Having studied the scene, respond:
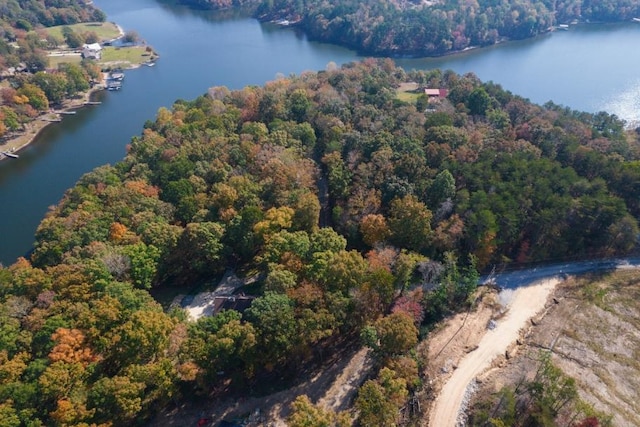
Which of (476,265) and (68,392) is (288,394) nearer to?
(68,392)

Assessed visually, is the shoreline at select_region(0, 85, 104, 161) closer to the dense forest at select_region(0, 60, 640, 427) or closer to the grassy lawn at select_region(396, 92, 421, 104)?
the dense forest at select_region(0, 60, 640, 427)

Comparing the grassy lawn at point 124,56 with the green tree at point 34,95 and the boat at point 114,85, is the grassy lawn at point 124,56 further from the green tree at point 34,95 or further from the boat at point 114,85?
the green tree at point 34,95

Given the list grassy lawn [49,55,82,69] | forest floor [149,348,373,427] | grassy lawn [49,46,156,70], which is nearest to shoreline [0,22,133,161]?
grassy lawn [49,46,156,70]

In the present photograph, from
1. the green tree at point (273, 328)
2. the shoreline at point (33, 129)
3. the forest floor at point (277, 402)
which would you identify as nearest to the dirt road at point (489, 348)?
the forest floor at point (277, 402)

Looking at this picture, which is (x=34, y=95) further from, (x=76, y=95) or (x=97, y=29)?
(x=97, y=29)

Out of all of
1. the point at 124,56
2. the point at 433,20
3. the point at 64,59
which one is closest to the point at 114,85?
the point at 124,56

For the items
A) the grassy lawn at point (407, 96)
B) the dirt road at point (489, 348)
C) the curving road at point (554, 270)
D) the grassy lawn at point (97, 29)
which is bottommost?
the dirt road at point (489, 348)
